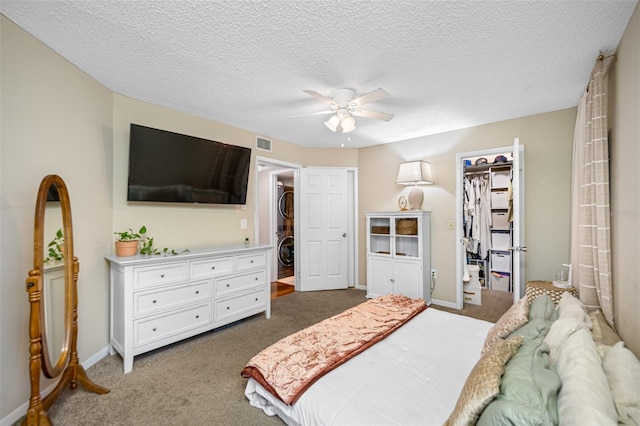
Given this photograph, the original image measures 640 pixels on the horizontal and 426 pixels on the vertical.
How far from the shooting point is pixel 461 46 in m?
1.90

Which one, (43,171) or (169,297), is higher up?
(43,171)

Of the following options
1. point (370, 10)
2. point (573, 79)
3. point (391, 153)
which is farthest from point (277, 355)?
point (391, 153)

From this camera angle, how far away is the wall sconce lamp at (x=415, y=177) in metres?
3.79

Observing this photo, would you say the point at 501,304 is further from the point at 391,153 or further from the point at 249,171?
the point at 249,171

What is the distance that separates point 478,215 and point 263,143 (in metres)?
3.91

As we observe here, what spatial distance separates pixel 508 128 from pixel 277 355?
3622 millimetres

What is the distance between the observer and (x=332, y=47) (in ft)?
6.26

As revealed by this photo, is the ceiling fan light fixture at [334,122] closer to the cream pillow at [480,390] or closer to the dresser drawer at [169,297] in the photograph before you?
the dresser drawer at [169,297]

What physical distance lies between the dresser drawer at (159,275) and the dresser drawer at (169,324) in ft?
1.01

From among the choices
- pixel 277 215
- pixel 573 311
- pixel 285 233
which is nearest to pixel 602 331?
pixel 573 311

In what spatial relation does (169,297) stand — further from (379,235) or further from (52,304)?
(379,235)

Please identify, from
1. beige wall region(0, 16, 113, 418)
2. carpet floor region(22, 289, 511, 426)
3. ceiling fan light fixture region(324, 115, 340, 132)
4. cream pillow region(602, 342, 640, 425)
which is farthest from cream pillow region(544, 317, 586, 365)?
beige wall region(0, 16, 113, 418)

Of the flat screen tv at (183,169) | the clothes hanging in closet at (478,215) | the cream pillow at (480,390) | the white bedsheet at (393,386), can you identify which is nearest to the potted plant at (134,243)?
the flat screen tv at (183,169)

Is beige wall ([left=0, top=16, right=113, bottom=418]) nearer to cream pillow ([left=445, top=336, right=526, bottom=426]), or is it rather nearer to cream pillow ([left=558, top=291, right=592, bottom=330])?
cream pillow ([left=445, top=336, right=526, bottom=426])
